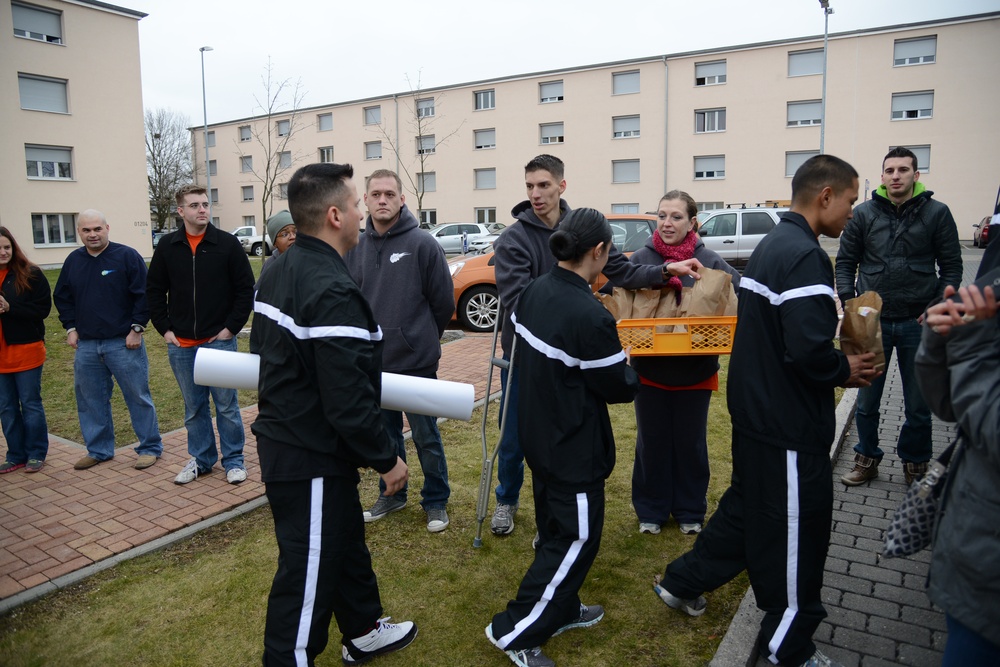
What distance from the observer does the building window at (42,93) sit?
30.1 m

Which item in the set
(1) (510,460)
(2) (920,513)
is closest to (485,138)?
(1) (510,460)

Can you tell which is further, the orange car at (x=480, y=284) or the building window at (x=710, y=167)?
the building window at (x=710, y=167)

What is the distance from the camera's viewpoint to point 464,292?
11688mm

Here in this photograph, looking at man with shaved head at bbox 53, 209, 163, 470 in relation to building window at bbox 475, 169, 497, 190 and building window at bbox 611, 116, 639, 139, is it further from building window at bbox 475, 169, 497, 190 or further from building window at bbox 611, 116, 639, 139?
building window at bbox 475, 169, 497, 190

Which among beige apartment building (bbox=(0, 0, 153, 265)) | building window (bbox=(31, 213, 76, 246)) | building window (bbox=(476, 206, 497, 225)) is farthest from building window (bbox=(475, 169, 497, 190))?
building window (bbox=(31, 213, 76, 246))

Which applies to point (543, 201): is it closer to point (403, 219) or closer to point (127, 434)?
point (403, 219)

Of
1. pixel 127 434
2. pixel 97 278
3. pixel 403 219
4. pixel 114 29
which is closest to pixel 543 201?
A: pixel 403 219

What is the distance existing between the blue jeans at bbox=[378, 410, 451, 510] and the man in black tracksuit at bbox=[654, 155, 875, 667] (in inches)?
79.4

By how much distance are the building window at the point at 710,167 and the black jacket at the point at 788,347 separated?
3866 centimetres

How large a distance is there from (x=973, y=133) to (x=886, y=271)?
36.8 metres

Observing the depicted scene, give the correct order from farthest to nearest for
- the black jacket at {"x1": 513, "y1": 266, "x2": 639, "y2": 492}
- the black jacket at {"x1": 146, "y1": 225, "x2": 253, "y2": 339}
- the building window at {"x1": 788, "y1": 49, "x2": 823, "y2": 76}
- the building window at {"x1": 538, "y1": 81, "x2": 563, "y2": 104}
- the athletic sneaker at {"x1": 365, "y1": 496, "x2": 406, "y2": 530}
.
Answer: the building window at {"x1": 538, "y1": 81, "x2": 563, "y2": 104}, the building window at {"x1": 788, "y1": 49, "x2": 823, "y2": 76}, the black jacket at {"x1": 146, "y1": 225, "x2": 253, "y2": 339}, the athletic sneaker at {"x1": 365, "y1": 496, "x2": 406, "y2": 530}, the black jacket at {"x1": 513, "y1": 266, "x2": 639, "y2": 492}

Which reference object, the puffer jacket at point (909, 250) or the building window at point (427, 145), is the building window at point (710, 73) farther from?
the puffer jacket at point (909, 250)

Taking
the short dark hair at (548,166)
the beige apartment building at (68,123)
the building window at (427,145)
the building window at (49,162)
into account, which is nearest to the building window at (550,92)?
the building window at (427,145)

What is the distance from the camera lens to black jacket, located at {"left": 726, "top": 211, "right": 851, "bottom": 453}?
2609 millimetres
